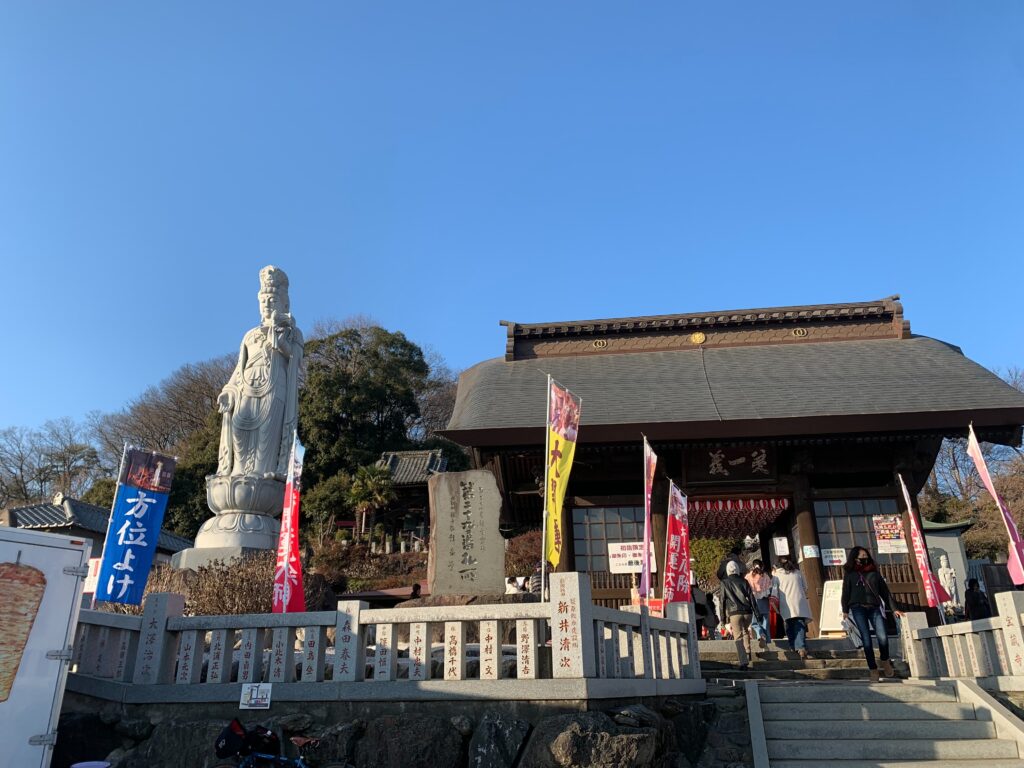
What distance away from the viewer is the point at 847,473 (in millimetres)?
14125

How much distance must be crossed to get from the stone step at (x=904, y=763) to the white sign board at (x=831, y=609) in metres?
6.69

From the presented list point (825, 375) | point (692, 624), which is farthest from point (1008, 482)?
point (692, 624)

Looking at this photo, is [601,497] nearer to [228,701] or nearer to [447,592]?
[447,592]

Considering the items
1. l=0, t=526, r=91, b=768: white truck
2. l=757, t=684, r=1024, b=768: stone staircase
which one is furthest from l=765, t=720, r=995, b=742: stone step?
l=0, t=526, r=91, b=768: white truck

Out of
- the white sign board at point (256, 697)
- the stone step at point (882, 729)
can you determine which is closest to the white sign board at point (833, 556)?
the stone step at point (882, 729)

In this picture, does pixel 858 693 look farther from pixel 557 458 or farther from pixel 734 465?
pixel 734 465

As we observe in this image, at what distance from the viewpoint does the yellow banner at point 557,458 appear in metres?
7.92

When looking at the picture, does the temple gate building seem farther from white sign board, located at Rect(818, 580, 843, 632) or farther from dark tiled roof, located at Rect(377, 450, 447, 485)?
dark tiled roof, located at Rect(377, 450, 447, 485)

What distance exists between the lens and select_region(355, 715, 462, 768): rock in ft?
17.4

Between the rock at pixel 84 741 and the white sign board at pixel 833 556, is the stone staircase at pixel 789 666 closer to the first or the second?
the white sign board at pixel 833 556

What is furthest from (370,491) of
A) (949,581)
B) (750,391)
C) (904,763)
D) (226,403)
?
(904,763)

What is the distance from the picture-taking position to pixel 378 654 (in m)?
5.98

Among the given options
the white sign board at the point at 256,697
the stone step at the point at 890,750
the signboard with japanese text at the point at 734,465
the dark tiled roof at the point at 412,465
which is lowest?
the stone step at the point at 890,750

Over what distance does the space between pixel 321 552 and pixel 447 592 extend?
73.5ft
